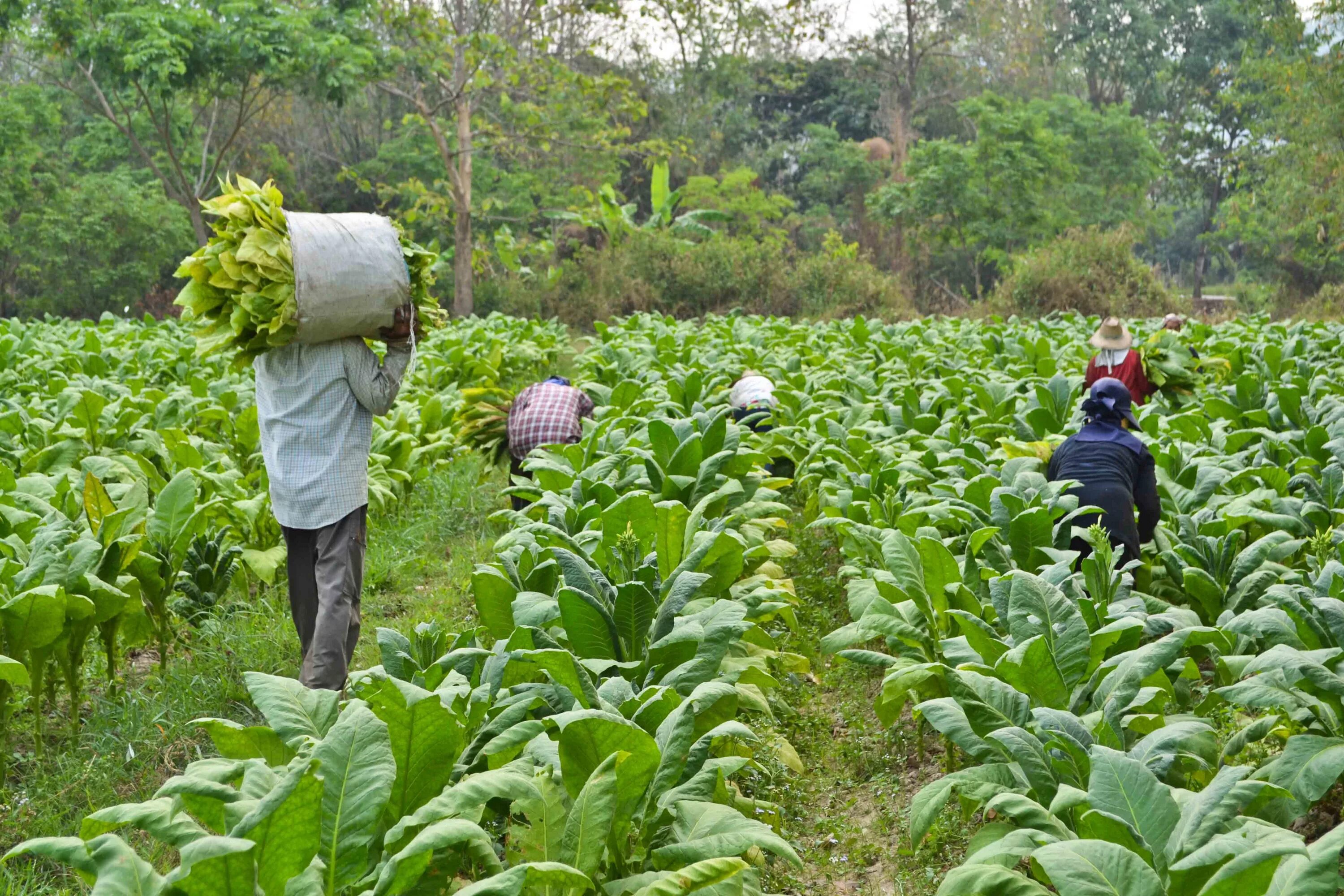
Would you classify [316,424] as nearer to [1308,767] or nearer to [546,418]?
[546,418]

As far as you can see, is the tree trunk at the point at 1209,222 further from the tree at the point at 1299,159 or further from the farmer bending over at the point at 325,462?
the farmer bending over at the point at 325,462

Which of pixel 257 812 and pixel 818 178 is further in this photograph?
pixel 818 178

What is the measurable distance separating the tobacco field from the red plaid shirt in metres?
0.34

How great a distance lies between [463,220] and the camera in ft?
91.8

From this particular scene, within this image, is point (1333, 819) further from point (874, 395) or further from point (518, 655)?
point (874, 395)

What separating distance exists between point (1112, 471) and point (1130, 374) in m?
4.10

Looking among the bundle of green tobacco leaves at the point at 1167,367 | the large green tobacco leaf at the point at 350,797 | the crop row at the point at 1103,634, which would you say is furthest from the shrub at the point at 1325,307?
the large green tobacco leaf at the point at 350,797

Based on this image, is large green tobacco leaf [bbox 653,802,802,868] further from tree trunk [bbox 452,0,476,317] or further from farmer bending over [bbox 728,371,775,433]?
tree trunk [bbox 452,0,476,317]

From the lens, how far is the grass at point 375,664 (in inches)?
171

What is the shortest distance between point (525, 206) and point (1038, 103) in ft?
57.0

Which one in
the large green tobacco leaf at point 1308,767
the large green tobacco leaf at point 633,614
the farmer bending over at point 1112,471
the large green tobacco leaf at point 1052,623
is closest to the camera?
the large green tobacco leaf at point 1308,767

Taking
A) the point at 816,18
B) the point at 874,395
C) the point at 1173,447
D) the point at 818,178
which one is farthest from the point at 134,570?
the point at 818,178

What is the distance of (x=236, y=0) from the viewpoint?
23.7 m

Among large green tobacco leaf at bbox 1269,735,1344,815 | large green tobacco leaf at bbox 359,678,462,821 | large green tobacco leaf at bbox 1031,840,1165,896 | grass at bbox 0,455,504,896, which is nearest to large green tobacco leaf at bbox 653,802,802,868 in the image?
large green tobacco leaf at bbox 359,678,462,821
